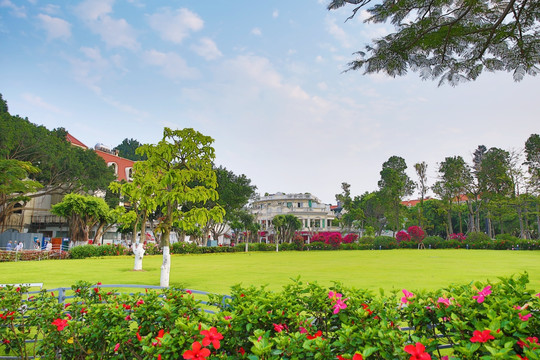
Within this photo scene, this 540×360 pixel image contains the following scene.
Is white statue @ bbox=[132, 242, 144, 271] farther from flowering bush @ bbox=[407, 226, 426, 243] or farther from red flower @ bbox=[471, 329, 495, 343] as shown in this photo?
flowering bush @ bbox=[407, 226, 426, 243]

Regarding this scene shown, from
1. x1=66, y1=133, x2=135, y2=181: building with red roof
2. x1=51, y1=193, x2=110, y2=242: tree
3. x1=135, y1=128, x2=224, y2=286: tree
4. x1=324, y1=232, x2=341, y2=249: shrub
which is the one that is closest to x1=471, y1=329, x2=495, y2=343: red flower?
x1=135, y1=128, x2=224, y2=286: tree

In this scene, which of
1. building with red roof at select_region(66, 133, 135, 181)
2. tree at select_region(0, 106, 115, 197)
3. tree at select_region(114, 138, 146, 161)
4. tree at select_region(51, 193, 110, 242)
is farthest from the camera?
tree at select_region(114, 138, 146, 161)

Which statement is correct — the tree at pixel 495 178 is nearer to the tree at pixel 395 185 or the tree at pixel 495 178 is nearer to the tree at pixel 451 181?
the tree at pixel 451 181

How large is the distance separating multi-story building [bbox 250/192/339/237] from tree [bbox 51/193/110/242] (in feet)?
102

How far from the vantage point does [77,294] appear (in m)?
4.39

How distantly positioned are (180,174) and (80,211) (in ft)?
78.8

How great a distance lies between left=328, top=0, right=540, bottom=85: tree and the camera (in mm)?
4586

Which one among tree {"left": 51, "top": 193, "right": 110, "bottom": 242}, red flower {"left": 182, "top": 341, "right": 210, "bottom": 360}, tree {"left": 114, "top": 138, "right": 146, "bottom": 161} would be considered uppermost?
tree {"left": 114, "top": 138, "right": 146, "bottom": 161}

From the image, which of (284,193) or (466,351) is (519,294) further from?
(284,193)

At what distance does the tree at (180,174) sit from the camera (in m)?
11.1

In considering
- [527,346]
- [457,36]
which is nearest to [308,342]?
[527,346]

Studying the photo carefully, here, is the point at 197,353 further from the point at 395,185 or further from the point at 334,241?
the point at 395,185

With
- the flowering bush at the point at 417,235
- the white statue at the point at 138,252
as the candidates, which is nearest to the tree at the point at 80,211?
the white statue at the point at 138,252

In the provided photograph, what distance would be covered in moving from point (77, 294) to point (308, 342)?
3377 mm
